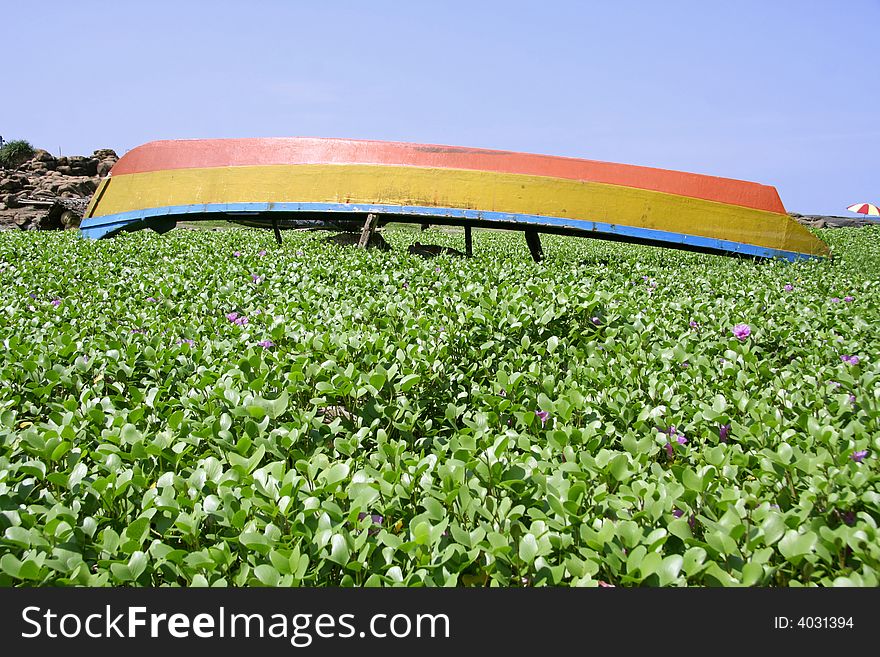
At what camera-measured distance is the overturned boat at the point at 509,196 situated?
27.6ft

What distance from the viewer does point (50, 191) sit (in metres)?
26.7

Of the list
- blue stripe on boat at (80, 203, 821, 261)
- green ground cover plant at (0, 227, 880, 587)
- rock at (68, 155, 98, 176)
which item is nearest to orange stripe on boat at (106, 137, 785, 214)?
blue stripe on boat at (80, 203, 821, 261)

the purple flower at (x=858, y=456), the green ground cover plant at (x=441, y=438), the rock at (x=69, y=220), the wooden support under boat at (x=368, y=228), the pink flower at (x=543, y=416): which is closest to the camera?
the green ground cover plant at (x=441, y=438)

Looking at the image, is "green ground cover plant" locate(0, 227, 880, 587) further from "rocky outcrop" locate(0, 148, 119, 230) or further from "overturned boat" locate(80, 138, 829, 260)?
"rocky outcrop" locate(0, 148, 119, 230)

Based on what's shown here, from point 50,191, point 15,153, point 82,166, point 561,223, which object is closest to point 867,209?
point 561,223

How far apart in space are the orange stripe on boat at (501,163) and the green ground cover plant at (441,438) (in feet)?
12.4

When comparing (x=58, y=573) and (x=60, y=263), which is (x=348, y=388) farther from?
(x=60, y=263)

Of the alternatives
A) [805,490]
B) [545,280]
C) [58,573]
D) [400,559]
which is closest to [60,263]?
[545,280]

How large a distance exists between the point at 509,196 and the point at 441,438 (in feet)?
20.3

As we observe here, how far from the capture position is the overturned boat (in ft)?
27.6

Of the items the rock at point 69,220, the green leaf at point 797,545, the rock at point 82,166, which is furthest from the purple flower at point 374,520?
the rock at point 82,166

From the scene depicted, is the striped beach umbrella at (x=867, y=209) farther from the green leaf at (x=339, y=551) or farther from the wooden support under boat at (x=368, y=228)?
the green leaf at (x=339, y=551)

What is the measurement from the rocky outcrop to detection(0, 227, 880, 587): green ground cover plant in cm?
1621

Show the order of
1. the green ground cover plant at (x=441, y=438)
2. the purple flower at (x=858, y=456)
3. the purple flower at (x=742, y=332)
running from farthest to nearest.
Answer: the purple flower at (x=742, y=332), the purple flower at (x=858, y=456), the green ground cover plant at (x=441, y=438)
